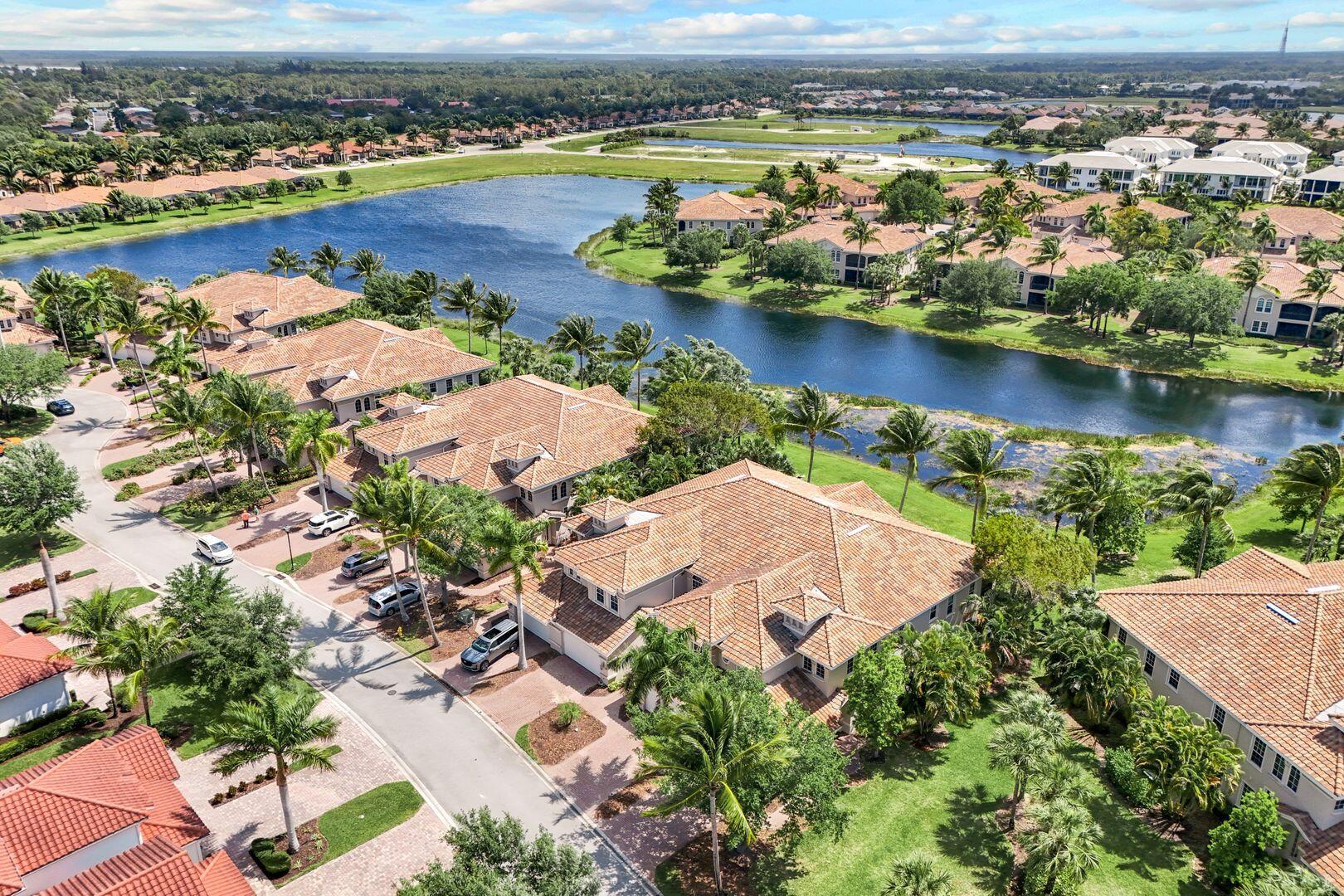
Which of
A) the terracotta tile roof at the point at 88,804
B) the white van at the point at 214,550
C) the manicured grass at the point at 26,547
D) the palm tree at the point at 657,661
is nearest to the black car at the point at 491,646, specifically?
the palm tree at the point at 657,661

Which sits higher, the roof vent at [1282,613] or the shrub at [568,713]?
the roof vent at [1282,613]

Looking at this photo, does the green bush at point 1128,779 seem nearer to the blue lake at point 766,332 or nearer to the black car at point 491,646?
the black car at point 491,646

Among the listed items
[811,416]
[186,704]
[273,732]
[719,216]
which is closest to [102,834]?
[273,732]

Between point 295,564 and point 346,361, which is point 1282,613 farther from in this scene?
point 346,361

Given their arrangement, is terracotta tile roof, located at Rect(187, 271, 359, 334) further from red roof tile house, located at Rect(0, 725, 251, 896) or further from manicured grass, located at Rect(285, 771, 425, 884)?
manicured grass, located at Rect(285, 771, 425, 884)

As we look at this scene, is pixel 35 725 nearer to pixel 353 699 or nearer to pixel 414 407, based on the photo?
pixel 353 699

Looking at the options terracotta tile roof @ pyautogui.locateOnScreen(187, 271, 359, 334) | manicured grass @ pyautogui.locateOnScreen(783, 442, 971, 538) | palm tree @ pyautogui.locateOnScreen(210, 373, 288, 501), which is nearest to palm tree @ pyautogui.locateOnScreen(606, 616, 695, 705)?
manicured grass @ pyautogui.locateOnScreen(783, 442, 971, 538)
